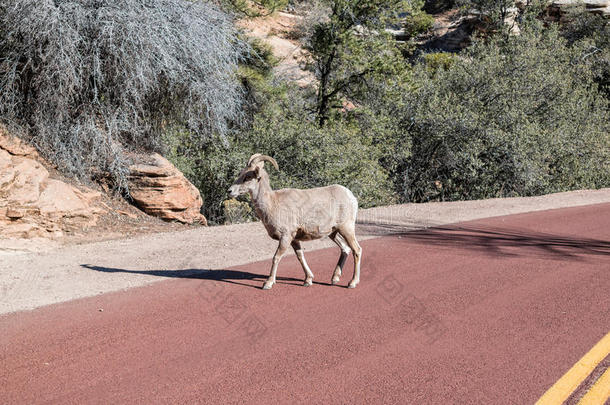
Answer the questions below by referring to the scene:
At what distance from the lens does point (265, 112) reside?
19.7 metres

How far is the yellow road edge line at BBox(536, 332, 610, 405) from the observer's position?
4203 mm

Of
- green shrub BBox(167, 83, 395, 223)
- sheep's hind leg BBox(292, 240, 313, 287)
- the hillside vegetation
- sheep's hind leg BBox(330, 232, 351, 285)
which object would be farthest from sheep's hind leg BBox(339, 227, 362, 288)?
green shrub BBox(167, 83, 395, 223)

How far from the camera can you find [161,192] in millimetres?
13531

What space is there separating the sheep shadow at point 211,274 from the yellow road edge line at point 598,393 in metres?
3.77

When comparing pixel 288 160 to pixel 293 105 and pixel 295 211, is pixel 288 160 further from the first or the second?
pixel 295 211

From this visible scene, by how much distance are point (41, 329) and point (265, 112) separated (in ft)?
48.4

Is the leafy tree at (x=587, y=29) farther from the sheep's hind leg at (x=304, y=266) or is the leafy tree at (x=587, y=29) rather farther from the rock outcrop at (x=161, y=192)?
the sheep's hind leg at (x=304, y=266)

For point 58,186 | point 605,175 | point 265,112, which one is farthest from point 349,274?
point 605,175

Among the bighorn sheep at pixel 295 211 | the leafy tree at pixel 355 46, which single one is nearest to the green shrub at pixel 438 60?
the leafy tree at pixel 355 46

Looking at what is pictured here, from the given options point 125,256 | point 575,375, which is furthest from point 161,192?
point 575,375

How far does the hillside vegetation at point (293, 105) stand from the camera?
1257 cm

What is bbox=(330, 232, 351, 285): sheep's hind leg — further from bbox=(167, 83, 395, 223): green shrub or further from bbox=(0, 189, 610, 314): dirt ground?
bbox=(167, 83, 395, 223): green shrub

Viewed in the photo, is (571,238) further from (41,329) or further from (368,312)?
(41,329)

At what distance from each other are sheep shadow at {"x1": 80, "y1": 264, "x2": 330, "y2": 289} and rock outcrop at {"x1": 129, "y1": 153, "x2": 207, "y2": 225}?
16.7 feet
